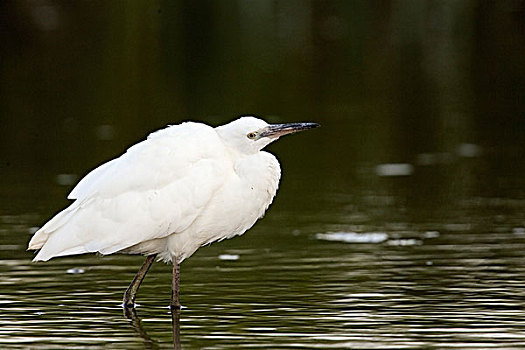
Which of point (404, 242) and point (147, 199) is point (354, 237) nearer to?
point (404, 242)

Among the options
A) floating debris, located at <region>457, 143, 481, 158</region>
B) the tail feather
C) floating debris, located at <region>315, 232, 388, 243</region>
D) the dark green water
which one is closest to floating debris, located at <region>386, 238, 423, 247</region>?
the dark green water

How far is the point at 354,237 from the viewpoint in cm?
1274

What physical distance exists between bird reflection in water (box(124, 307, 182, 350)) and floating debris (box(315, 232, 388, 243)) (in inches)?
128

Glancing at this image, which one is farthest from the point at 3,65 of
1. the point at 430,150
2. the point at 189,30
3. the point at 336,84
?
the point at 430,150

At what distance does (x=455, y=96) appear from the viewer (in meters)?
26.0

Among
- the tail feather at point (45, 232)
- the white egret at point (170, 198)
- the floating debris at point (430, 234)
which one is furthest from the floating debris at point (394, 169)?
the tail feather at point (45, 232)

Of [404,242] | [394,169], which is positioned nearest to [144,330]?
[404,242]

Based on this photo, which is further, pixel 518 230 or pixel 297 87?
pixel 297 87

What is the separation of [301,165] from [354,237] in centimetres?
534

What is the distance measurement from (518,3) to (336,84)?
16740 mm

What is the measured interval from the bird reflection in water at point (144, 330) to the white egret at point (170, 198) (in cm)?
14

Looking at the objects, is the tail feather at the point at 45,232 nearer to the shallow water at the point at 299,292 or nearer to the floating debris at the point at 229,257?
the shallow water at the point at 299,292

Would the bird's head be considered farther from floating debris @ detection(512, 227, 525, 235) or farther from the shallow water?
floating debris @ detection(512, 227, 525, 235)

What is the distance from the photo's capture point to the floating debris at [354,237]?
41.2 ft
